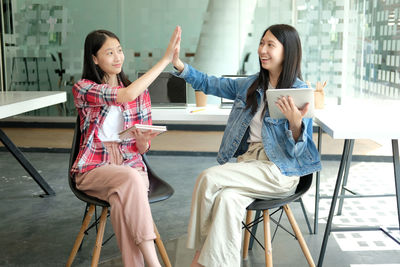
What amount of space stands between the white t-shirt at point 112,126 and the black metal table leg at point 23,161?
1409 millimetres

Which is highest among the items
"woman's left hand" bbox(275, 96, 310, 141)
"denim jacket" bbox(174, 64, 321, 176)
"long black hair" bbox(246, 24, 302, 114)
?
"long black hair" bbox(246, 24, 302, 114)

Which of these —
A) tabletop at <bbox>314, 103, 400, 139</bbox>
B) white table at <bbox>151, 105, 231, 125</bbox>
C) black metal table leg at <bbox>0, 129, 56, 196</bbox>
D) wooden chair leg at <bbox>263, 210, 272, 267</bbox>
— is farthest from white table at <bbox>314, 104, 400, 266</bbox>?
black metal table leg at <bbox>0, 129, 56, 196</bbox>

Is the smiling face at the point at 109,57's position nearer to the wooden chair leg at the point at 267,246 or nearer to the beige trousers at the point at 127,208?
the beige trousers at the point at 127,208

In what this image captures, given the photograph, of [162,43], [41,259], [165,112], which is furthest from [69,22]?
[41,259]

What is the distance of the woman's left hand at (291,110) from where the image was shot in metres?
1.97

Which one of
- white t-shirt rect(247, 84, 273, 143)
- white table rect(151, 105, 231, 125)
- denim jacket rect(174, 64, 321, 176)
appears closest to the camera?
denim jacket rect(174, 64, 321, 176)

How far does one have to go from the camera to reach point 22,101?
9.75ft

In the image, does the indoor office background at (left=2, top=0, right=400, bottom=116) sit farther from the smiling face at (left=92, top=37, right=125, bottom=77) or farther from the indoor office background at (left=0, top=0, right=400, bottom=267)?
the smiling face at (left=92, top=37, right=125, bottom=77)

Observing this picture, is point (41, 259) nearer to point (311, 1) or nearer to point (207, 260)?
A: point (207, 260)

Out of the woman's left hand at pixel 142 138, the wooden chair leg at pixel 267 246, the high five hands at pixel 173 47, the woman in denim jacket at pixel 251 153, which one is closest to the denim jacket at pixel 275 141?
the woman in denim jacket at pixel 251 153

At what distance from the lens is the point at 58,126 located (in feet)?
A: 20.3

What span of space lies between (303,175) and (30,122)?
4.93m

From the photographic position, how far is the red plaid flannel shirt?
215 cm

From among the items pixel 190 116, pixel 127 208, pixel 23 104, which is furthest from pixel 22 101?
pixel 127 208
